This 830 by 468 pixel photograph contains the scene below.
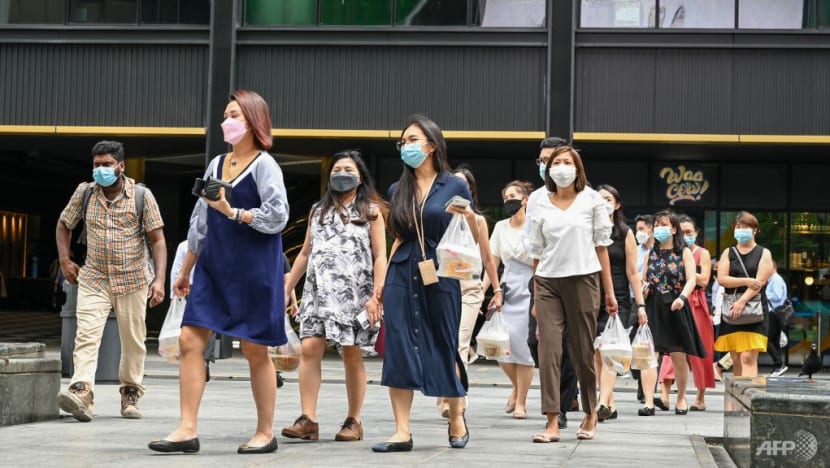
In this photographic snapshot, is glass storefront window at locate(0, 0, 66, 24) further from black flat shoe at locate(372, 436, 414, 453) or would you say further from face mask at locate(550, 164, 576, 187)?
black flat shoe at locate(372, 436, 414, 453)

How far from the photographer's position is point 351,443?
7965mm

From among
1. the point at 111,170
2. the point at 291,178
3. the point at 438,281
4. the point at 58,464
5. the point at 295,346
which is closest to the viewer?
the point at 58,464

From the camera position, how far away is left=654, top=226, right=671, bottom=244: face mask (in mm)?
11906

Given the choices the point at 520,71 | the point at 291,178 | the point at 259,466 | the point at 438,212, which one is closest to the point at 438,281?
the point at 438,212

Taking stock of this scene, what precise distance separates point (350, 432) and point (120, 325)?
2379mm

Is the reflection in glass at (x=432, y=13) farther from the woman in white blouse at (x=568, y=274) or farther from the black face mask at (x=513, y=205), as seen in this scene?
the woman in white blouse at (x=568, y=274)

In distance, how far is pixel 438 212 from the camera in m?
7.80

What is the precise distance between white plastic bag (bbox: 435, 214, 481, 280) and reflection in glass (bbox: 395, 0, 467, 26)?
Result: 516 inches

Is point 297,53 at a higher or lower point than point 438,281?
higher

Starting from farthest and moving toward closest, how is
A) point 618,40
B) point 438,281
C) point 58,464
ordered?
1. point 618,40
2. point 438,281
3. point 58,464

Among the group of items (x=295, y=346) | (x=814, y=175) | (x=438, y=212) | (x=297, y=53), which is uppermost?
(x=297, y=53)

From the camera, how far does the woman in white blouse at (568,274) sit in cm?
849

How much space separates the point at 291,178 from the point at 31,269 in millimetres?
25184

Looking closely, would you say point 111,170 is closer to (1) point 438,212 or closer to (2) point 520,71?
(1) point 438,212
